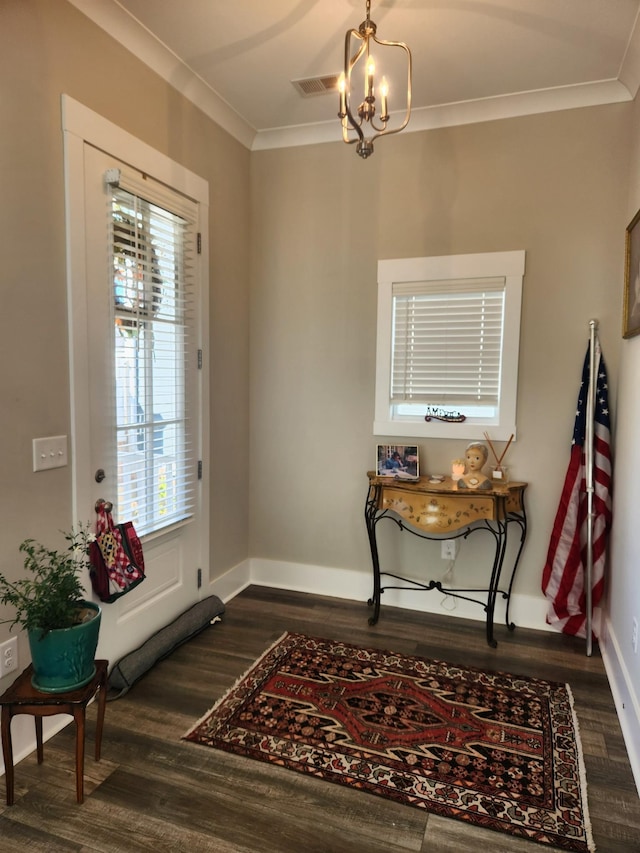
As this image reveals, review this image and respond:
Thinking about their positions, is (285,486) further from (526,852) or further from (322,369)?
(526,852)

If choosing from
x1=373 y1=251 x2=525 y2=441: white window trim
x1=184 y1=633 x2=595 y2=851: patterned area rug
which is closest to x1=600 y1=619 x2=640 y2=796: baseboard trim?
x1=184 y1=633 x2=595 y2=851: patterned area rug

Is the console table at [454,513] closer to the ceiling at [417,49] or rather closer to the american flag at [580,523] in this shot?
the american flag at [580,523]

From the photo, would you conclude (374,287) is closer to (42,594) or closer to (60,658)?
(42,594)

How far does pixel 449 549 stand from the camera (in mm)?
3293

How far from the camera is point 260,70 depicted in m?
2.79

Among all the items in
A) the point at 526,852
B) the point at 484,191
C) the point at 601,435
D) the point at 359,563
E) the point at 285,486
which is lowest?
the point at 526,852

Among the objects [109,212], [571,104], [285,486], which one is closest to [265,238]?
[109,212]

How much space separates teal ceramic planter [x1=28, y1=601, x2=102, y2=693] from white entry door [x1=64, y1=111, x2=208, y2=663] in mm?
603

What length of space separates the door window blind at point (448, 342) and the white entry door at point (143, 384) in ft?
4.03

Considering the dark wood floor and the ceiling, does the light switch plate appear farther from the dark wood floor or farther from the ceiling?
the ceiling

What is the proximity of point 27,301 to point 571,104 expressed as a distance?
2.91 metres

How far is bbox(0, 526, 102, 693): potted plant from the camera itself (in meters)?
1.82

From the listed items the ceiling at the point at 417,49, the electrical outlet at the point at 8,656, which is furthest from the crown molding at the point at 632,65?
the electrical outlet at the point at 8,656

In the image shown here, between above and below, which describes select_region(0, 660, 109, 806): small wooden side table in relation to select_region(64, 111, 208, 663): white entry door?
below
